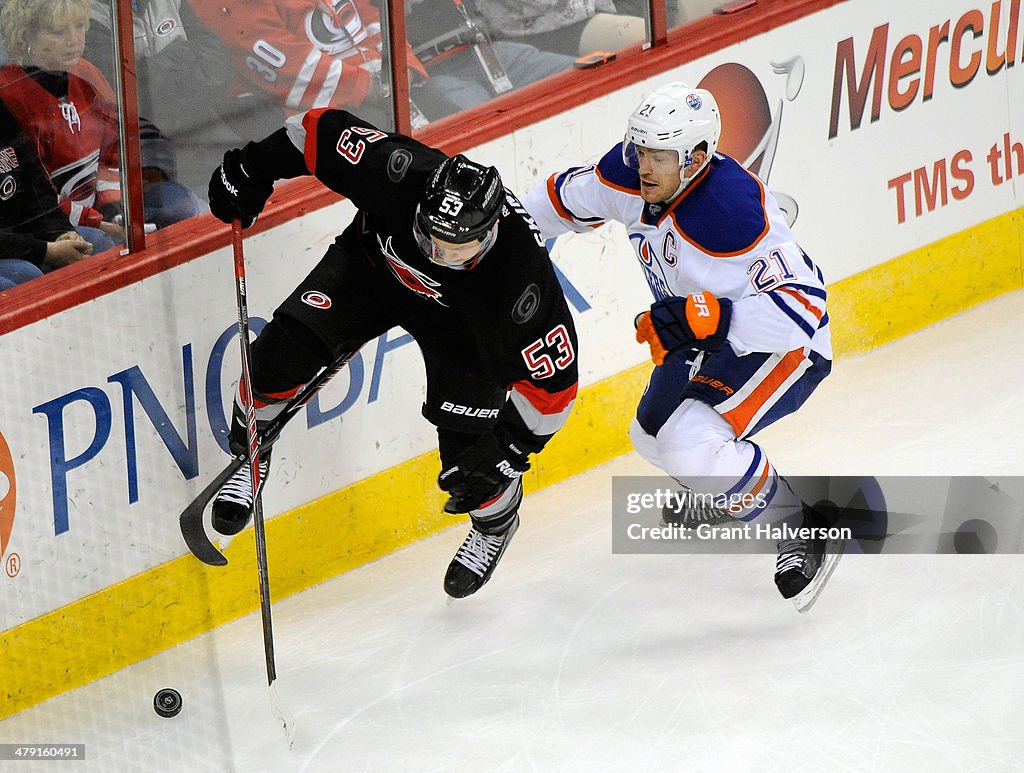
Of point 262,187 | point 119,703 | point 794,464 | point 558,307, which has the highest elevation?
point 262,187

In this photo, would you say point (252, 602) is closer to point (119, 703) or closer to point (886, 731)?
point (119, 703)

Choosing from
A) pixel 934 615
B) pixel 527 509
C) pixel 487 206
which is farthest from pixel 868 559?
pixel 487 206

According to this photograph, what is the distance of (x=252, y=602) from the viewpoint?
157 inches

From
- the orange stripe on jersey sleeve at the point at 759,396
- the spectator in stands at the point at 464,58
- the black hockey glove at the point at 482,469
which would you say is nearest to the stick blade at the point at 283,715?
the black hockey glove at the point at 482,469

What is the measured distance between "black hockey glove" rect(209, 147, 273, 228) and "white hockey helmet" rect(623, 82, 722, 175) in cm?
85

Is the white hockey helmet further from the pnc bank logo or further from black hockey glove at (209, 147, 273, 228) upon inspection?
the pnc bank logo

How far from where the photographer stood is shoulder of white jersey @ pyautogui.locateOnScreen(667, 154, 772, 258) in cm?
351

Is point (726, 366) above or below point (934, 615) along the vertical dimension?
above

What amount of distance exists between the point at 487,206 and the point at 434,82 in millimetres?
1095

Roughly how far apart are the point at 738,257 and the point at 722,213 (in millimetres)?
105

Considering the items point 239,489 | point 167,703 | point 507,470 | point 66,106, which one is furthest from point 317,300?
point 167,703

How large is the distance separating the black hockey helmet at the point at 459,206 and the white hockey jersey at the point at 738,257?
473 mm

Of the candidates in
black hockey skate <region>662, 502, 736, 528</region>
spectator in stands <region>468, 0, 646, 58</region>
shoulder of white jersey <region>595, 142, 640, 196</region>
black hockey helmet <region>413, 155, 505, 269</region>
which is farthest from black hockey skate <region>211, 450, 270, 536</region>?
spectator in stands <region>468, 0, 646, 58</region>

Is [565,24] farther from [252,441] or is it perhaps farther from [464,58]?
Result: [252,441]
